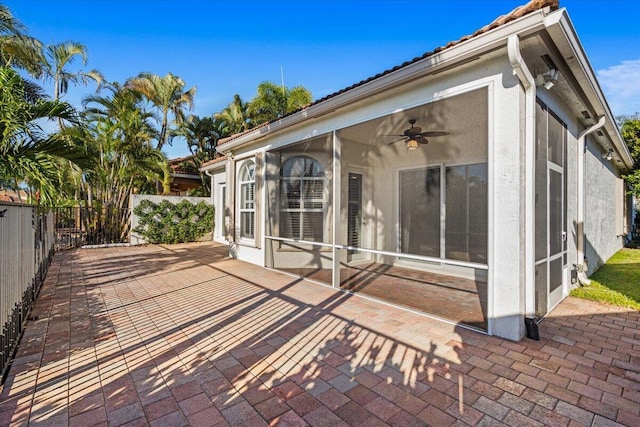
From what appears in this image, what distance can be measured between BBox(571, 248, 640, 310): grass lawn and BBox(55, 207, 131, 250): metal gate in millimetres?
15008

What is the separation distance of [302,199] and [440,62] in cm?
516

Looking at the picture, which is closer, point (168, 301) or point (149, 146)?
point (168, 301)

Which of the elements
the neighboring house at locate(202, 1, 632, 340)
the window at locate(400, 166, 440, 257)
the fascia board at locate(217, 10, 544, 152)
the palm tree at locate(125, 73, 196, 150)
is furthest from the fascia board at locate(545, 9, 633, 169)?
the palm tree at locate(125, 73, 196, 150)

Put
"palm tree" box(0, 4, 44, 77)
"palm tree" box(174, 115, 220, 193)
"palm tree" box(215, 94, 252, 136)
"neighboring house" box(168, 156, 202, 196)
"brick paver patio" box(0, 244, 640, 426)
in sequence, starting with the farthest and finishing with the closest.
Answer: "palm tree" box(215, 94, 252, 136) < "palm tree" box(174, 115, 220, 193) < "neighboring house" box(168, 156, 202, 196) < "palm tree" box(0, 4, 44, 77) < "brick paver patio" box(0, 244, 640, 426)

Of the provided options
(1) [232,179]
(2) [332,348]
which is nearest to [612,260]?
(2) [332,348]

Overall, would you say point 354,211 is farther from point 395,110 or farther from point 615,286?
point 615,286

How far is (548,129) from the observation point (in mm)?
4629

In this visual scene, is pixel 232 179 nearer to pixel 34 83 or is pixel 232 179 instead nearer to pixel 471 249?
pixel 471 249

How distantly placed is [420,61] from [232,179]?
23.3 feet

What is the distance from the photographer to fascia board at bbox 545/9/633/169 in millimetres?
3232

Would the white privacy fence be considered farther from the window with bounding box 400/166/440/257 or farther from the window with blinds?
the window with bounding box 400/166/440/257

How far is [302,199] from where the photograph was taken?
850 cm

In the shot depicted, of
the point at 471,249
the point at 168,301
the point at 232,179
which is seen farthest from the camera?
the point at 232,179

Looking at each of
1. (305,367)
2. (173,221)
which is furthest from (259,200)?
(173,221)
